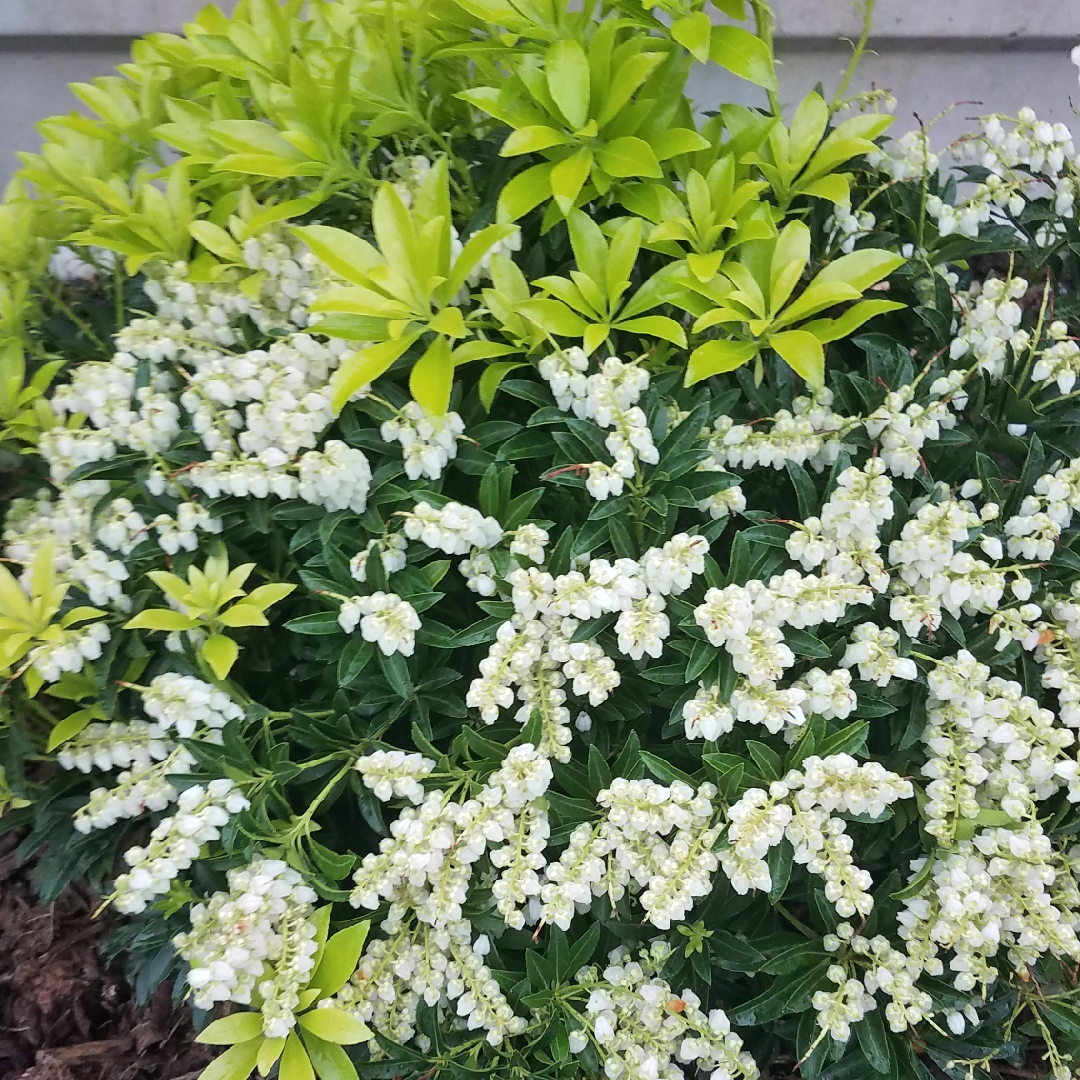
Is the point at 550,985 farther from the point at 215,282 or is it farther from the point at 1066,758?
the point at 215,282

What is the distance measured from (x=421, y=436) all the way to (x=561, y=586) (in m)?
0.27

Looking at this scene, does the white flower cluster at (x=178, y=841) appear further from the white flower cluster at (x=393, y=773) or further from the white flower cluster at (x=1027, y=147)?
the white flower cluster at (x=1027, y=147)

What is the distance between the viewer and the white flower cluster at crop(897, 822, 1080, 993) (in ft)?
2.72

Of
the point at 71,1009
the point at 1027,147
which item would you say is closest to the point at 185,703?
the point at 71,1009

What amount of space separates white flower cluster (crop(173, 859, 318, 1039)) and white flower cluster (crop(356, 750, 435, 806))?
0.51 feet

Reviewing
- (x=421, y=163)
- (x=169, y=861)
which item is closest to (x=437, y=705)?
(x=169, y=861)

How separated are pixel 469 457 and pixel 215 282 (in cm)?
45

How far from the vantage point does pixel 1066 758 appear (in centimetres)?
86

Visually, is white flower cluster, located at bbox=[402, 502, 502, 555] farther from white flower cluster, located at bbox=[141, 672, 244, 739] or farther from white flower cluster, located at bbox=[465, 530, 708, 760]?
white flower cluster, located at bbox=[141, 672, 244, 739]

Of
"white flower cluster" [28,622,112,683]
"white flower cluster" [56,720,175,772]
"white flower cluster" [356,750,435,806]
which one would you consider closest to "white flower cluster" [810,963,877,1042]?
A: "white flower cluster" [356,750,435,806]

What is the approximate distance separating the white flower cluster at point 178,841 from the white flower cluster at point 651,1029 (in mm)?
485

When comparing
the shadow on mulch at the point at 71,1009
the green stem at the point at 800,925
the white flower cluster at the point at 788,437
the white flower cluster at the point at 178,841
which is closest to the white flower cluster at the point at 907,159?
the white flower cluster at the point at 788,437

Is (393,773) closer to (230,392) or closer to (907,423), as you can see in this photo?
(230,392)

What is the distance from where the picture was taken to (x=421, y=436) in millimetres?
951
